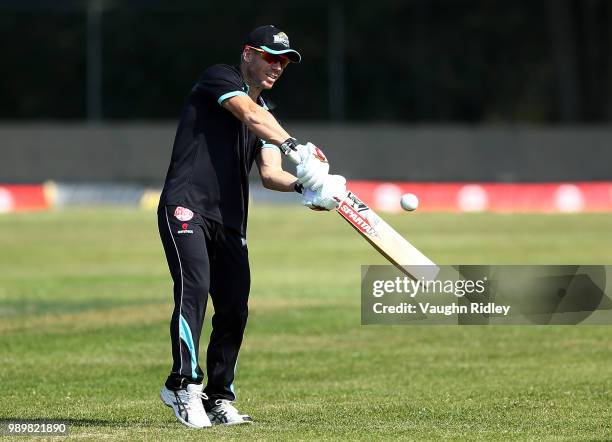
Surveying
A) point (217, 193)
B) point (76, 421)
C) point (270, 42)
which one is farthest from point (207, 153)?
point (76, 421)

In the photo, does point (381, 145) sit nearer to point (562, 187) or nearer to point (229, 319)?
point (562, 187)

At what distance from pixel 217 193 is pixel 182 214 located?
0.25 metres

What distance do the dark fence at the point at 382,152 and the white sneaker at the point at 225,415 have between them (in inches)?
1227

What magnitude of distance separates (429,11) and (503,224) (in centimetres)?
1402

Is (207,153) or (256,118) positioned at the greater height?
(256,118)

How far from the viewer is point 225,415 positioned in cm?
827

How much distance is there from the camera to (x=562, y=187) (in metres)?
36.3

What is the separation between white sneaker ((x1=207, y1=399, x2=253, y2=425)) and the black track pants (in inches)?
2.7

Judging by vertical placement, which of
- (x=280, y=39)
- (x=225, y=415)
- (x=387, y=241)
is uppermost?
(x=280, y=39)

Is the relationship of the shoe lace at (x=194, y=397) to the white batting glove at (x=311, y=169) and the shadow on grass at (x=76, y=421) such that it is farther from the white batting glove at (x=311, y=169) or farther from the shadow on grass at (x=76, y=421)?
the white batting glove at (x=311, y=169)

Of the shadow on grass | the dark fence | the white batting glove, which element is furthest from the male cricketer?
the dark fence

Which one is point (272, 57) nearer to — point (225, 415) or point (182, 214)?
point (182, 214)

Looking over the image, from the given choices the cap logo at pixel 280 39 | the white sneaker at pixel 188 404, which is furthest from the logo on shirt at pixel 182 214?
the cap logo at pixel 280 39

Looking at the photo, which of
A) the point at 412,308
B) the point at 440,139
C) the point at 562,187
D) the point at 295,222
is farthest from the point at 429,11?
the point at 412,308
